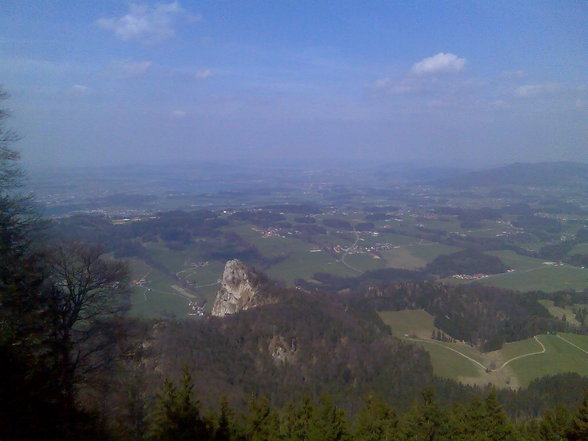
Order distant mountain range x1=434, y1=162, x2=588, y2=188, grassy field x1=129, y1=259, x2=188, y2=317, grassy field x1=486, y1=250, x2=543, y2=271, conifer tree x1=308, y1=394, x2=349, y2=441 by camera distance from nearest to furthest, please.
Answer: conifer tree x1=308, y1=394, x2=349, y2=441, grassy field x1=129, y1=259, x2=188, y2=317, grassy field x1=486, y1=250, x2=543, y2=271, distant mountain range x1=434, y1=162, x2=588, y2=188

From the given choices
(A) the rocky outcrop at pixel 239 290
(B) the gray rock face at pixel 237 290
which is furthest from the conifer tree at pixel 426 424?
(B) the gray rock face at pixel 237 290

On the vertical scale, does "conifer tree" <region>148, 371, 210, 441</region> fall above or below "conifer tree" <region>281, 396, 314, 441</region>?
above

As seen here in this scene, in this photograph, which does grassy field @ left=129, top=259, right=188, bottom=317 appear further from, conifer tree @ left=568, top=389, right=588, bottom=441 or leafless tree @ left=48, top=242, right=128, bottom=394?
conifer tree @ left=568, top=389, right=588, bottom=441

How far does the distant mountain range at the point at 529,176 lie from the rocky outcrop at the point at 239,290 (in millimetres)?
147310

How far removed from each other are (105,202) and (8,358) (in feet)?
352

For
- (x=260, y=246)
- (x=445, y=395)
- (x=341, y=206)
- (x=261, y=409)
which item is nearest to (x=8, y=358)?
(x=261, y=409)

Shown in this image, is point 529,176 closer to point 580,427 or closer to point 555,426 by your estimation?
point 555,426

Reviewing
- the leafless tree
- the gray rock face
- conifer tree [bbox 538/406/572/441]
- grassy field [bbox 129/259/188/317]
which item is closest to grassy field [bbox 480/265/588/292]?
the gray rock face

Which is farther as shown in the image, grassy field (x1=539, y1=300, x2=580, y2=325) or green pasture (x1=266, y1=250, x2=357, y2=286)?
green pasture (x1=266, y1=250, x2=357, y2=286)

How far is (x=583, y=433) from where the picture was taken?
13.8 meters

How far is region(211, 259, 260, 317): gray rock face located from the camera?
4122 cm

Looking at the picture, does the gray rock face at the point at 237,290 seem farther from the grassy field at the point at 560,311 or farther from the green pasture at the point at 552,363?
the grassy field at the point at 560,311

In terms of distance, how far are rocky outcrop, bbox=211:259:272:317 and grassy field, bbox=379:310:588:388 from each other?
50.4ft

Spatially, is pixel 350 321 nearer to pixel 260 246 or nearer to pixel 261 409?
pixel 261 409
